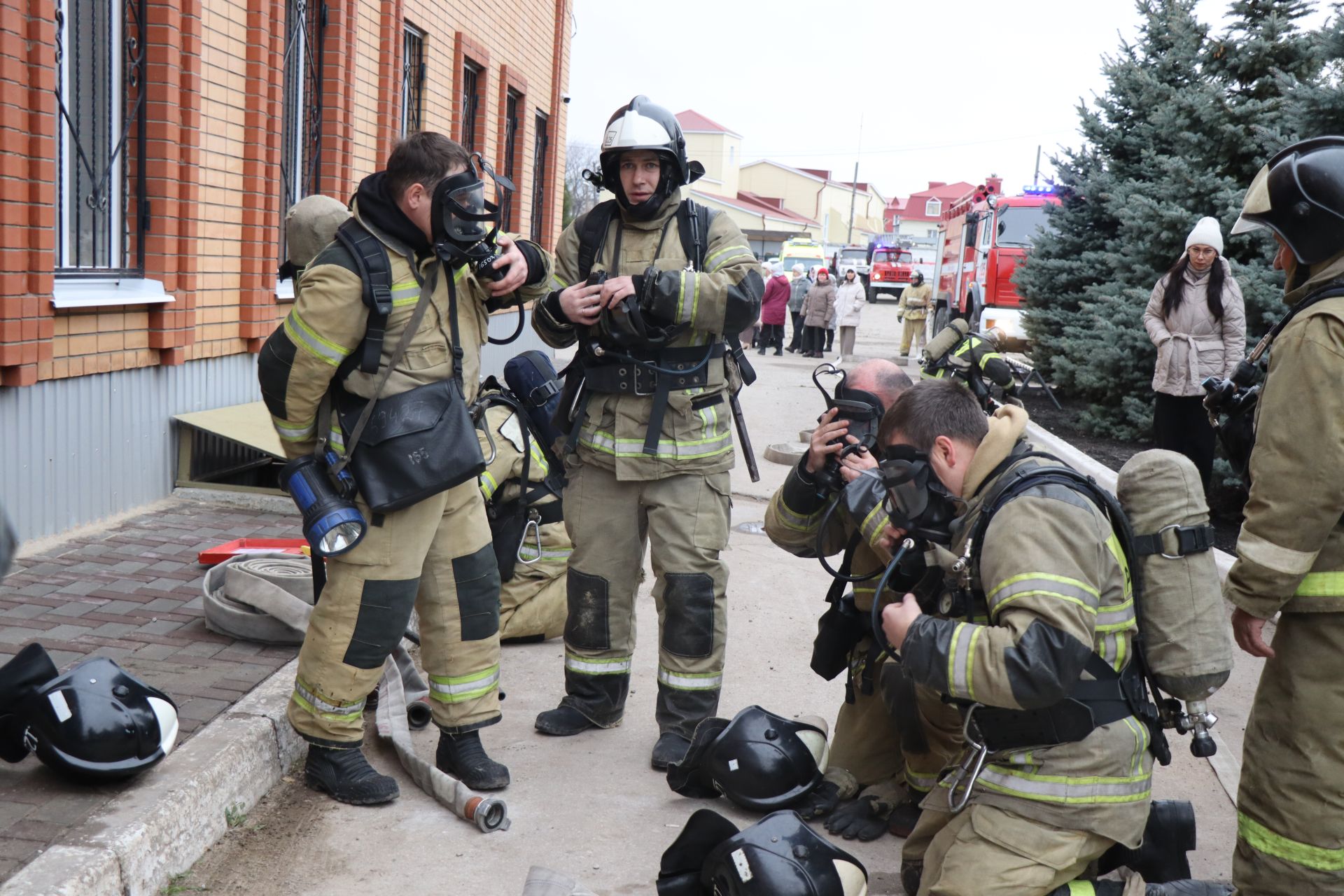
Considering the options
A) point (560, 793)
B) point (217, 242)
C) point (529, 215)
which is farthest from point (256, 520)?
point (529, 215)

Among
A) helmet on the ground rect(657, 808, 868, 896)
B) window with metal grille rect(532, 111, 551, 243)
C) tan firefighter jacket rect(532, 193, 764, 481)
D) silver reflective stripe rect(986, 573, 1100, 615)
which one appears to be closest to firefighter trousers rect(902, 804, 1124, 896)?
Result: helmet on the ground rect(657, 808, 868, 896)

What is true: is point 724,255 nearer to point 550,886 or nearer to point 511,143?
point 550,886

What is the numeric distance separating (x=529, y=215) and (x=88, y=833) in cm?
1367

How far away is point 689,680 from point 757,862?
4.49 ft

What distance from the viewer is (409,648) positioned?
5020mm

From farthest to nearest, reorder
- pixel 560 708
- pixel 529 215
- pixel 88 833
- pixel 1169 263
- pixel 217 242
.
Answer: pixel 529 215 → pixel 1169 263 → pixel 217 242 → pixel 560 708 → pixel 88 833

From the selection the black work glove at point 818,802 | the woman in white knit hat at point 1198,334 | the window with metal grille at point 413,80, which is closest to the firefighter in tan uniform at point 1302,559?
the black work glove at point 818,802

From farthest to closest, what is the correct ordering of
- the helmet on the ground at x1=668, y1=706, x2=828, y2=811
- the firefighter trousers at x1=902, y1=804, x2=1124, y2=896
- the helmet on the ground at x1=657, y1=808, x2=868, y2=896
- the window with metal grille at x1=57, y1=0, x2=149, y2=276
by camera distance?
the window with metal grille at x1=57, y1=0, x2=149, y2=276 → the helmet on the ground at x1=668, y1=706, x2=828, y2=811 → the helmet on the ground at x1=657, y1=808, x2=868, y2=896 → the firefighter trousers at x1=902, y1=804, x2=1124, y2=896

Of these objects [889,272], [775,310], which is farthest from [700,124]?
[775,310]

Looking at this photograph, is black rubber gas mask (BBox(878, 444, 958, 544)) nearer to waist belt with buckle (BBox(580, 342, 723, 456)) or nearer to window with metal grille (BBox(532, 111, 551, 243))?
waist belt with buckle (BBox(580, 342, 723, 456))

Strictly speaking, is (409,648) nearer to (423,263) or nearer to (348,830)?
(348,830)

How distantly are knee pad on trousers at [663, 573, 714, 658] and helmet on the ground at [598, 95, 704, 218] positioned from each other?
1307mm

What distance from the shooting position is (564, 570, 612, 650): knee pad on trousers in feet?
13.8

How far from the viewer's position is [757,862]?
2807 mm
